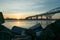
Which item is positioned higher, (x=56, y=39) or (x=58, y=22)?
(x=58, y=22)

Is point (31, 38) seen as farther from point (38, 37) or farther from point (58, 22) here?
point (58, 22)

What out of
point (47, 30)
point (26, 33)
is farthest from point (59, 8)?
point (47, 30)

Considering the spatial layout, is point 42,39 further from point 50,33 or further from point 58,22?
point 58,22

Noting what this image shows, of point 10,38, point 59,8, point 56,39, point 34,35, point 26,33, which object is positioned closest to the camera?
point 56,39

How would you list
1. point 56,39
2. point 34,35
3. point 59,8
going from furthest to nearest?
point 59,8 → point 34,35 → point 56,39

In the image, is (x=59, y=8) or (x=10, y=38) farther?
(x=59, y=8)

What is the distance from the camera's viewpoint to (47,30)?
10.7 metres

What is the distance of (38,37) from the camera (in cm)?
1098

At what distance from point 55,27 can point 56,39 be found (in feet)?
3.19

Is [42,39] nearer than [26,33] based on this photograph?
Yes

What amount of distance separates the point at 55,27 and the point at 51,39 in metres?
0.95

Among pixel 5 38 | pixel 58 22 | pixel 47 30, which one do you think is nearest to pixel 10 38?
pixel 5 38

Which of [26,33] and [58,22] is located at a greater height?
[58,22]

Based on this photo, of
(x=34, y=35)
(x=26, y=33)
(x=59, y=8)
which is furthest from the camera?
(x=59, y=8)
